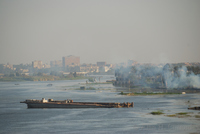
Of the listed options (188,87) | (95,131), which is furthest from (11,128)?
(188,87)

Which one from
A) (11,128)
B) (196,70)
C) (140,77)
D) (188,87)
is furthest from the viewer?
(140,77)

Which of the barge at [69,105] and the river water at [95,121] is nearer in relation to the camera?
the river water at [95,121]

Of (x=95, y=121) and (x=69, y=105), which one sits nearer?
(x=95, y=121)

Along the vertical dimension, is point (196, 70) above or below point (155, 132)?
above

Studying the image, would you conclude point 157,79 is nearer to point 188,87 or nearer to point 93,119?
point 188,87

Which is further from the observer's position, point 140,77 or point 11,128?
point 140,77

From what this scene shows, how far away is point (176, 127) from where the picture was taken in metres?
44.5

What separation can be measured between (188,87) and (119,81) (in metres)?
55.1

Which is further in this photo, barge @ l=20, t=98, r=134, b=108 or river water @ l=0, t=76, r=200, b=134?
barge @ l=20, t=98, r=134, b=108

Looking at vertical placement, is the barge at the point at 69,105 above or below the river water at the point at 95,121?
above

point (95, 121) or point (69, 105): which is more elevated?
point (69, 105)

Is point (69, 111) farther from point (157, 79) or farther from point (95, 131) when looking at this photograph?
point (157, 79)

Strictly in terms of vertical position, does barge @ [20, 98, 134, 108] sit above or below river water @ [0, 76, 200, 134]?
above

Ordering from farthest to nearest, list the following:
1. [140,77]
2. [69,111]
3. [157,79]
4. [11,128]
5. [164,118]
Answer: [140,77] → [157,79] → [69,111] → [164,118] → [11,128]
